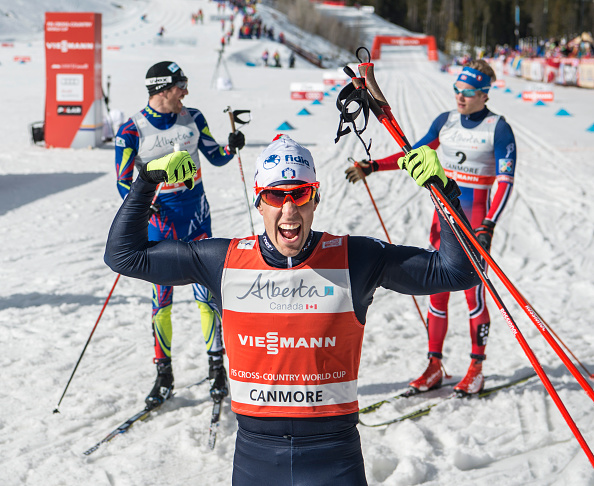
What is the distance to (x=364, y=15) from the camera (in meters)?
106

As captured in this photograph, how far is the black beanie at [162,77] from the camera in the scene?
4207 millimetres

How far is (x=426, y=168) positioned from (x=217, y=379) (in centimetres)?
261

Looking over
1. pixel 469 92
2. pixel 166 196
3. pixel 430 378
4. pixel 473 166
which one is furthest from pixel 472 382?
pixel 166 196

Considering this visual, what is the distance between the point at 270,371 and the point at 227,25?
62629mm

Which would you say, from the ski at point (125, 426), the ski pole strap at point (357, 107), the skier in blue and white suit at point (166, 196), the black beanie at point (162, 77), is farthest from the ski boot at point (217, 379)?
the ski pole strap at point (357, 107)

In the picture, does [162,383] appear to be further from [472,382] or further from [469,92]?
[469,92]

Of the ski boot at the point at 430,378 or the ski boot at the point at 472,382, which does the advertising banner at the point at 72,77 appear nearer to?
the ski boot at the point at 430,378

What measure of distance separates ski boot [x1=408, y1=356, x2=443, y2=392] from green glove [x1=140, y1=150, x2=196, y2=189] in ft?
9.35

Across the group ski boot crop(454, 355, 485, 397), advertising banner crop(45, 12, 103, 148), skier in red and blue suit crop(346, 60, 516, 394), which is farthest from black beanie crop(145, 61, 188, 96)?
advertising banner crop(45, 12, 103, 148)

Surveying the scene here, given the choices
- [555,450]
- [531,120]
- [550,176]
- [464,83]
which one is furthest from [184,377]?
[531,120]

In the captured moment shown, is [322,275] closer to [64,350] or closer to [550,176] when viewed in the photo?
[64,350]

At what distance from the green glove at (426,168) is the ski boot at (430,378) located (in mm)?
2579

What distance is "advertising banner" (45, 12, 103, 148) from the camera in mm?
14141

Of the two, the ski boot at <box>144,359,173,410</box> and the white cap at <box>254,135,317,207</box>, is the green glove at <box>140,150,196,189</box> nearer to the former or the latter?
the white cap at <box>254,135,317,207</box>
